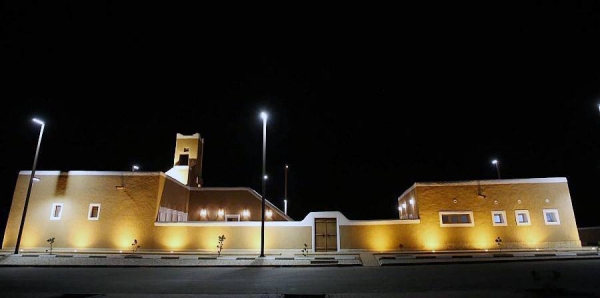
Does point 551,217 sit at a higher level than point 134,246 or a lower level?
higher

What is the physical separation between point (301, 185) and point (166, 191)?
121 feet

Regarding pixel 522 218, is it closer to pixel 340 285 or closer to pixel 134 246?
pixel 340 285

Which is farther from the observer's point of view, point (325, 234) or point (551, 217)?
point (551, 217)

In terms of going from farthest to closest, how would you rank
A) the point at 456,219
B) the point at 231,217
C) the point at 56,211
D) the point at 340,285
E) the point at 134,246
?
the point at 231,217 → the point at 56,211 → the point at 456,219 → the point at 134,246 → the point at 340,285

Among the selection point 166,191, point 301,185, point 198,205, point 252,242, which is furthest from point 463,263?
point 301,185

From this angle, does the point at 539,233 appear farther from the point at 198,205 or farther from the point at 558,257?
the point at 198,205

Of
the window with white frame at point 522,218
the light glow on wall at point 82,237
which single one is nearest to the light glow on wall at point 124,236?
the light glow on wall at point 82,237

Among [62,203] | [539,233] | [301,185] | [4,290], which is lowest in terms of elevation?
[4,290]

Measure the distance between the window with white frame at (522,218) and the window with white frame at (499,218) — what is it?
0.71 m

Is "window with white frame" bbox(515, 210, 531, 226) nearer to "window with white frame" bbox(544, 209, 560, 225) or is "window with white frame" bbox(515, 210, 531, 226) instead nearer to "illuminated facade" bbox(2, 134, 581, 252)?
"illuminated facade" bbox(2, 134, 581, 252)

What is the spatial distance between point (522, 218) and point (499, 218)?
1.29 m

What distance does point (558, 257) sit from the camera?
568 inches

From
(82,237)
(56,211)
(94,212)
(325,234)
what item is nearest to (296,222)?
(325,234)

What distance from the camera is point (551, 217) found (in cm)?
2023
